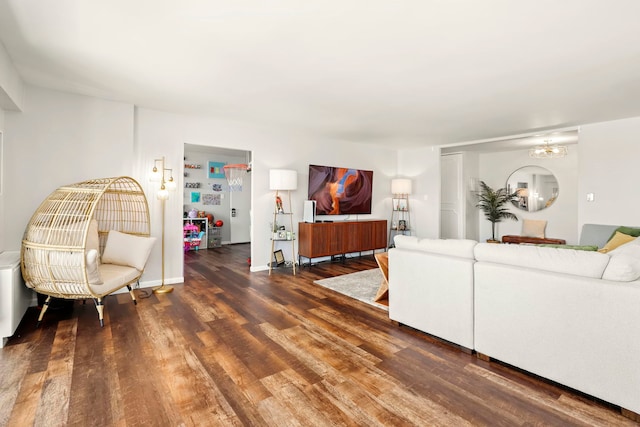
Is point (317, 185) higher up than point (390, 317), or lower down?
higher up

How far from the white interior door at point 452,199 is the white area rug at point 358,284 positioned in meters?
3.49

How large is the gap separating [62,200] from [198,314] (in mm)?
1804

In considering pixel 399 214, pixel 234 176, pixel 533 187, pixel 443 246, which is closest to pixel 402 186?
pixel 399 214

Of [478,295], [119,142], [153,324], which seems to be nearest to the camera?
[478,295]

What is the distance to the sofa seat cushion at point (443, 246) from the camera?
2426mm

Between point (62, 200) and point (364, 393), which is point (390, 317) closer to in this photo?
point (364, 393)

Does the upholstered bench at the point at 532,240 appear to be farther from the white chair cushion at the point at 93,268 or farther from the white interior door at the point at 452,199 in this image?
the white chair cushion at the point at 93,268

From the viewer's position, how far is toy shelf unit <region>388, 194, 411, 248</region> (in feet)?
A: 24.2

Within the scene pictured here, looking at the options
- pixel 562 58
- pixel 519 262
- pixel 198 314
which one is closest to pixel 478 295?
pixel 519 262

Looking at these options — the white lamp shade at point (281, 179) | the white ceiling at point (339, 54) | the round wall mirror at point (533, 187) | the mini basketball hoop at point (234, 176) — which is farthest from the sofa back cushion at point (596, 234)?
the mini basketball hoop at point (234, 176)

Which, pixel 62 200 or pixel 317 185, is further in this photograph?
pixel 317 185

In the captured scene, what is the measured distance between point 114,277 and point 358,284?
2.92 m

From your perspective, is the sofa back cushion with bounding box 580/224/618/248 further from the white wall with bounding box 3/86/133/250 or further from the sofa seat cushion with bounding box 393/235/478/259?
the white wall with bounding box 3/86/133/250

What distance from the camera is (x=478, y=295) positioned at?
2270 millimetres
